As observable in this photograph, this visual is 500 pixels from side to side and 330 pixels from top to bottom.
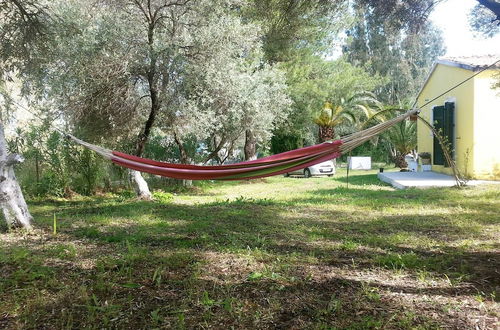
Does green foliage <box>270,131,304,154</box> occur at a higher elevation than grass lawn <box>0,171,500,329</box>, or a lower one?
higher

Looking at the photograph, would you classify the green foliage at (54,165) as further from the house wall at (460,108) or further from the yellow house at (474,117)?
the house wall at (460,108)

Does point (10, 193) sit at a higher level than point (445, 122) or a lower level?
lower

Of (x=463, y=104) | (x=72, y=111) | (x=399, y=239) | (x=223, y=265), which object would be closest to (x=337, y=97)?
(x=463, y=104)

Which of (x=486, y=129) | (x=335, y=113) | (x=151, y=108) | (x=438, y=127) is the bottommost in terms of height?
(x=486, y=129)

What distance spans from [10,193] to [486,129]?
8.62 metres

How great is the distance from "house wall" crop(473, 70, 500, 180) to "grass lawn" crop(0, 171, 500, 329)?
405 cm

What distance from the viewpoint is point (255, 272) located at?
2693 millimetres

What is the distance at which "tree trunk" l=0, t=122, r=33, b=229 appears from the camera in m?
3.93

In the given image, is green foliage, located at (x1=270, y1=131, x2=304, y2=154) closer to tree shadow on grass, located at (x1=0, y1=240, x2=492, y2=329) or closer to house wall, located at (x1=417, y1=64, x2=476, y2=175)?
house wall, located at (x1=417, y1=64, x2=476, y2=175)

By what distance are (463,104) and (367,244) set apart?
6918mm

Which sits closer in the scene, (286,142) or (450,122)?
(450,122)

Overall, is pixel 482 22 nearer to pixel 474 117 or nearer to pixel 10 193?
pixel 474 117

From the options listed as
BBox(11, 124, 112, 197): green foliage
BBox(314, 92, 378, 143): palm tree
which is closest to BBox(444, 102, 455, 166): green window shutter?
BBox(314, 92, 378, 143): palm tree

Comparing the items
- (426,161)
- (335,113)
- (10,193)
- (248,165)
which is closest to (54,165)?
(10,193)
